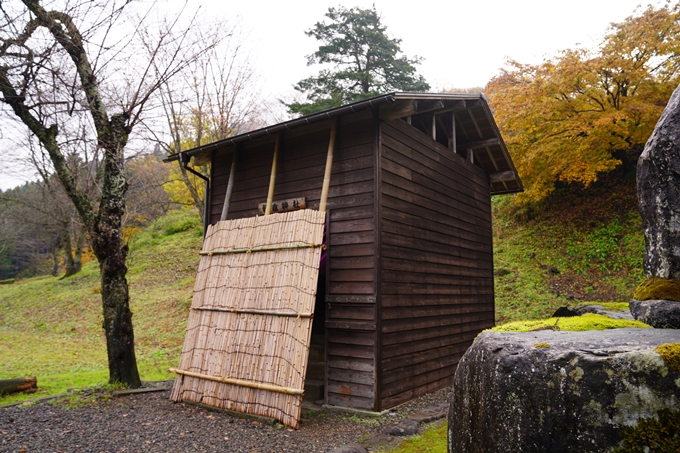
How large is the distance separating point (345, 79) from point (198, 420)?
18.0 metres

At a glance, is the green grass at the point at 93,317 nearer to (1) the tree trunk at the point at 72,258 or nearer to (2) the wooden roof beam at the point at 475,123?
(1) the tree trunk at the point at 72,258

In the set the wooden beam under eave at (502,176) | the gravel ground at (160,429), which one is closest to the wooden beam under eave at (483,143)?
the wooden beam under eave at (502,176)

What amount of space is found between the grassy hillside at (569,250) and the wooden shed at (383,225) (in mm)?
5255

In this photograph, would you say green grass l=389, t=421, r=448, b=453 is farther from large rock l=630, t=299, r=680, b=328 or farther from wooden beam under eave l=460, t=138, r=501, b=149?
wooden beam under eave l=460, t=138, r=501, b=149

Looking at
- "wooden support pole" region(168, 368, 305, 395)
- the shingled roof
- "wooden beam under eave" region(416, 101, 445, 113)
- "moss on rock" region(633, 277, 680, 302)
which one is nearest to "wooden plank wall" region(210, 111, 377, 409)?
the shingled roof

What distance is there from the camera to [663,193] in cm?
341

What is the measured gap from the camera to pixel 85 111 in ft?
26.3

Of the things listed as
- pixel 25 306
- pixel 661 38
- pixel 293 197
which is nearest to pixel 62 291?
pixel 25 306

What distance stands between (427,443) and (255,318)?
116 inches

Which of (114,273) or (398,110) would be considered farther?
(114,273)

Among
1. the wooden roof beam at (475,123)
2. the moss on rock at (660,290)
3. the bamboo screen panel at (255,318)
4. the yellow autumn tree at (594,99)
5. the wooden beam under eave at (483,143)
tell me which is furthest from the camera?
the yellow autumn tree at (594,99)

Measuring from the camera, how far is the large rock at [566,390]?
7.42 feet

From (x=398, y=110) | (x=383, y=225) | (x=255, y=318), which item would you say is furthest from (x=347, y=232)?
(x=398, y=110)

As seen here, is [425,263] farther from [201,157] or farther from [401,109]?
[201,157]
